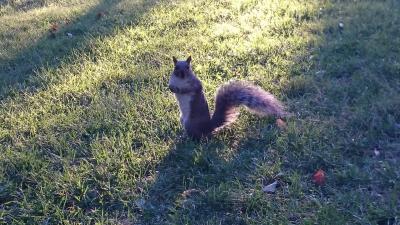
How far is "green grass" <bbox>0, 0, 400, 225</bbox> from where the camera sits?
3322 millimetres

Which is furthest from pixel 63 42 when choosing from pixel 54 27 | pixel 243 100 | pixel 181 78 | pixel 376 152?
pixel 376 152

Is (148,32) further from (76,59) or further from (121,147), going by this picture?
(121,147)

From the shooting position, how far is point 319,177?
3.44 metres

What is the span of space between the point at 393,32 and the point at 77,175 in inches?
171

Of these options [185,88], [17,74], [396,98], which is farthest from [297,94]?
[17,74]

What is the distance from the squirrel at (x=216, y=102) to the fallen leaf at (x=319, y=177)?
2.08 feet

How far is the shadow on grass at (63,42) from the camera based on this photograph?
5469 mm

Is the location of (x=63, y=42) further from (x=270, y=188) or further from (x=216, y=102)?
(x=270, y=188)

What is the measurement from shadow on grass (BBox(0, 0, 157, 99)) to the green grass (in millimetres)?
26

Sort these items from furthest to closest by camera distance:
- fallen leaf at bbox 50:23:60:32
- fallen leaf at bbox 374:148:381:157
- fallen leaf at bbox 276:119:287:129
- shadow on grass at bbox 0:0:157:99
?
1. fallen leaf at bbox 50:23:60:32
2. shadow on grass at bbox 0:0:157:99
3. fallen leaf at bbox 276:119:287:129
4. fallen leaf at bbox 374:148:381:157

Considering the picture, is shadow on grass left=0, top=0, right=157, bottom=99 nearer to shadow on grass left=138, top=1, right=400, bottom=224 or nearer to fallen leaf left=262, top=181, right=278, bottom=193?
shadow on grass left=138, top=1, right=400, bottom=224

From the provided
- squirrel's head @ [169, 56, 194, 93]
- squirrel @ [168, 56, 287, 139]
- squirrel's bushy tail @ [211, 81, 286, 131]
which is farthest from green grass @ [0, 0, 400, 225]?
squirrel's head @ [169, 56, 194, 93]

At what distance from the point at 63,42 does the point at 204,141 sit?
3.30m

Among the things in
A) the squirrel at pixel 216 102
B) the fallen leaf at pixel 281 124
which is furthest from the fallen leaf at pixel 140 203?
the fallen leaf at pixel 281 124
